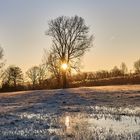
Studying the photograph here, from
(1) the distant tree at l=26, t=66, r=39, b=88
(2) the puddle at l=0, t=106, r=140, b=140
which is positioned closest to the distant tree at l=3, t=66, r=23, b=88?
(1) the distant tree at l=26, t=66, r=39, b=88

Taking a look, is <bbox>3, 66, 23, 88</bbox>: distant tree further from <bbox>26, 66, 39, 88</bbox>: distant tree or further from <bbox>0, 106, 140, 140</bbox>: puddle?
<bbox>0, 106, 140, 140</bbox>: puddle

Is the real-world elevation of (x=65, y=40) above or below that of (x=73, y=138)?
above

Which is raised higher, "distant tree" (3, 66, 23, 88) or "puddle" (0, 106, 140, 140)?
"distant tree" (3, 66, 23, 88)

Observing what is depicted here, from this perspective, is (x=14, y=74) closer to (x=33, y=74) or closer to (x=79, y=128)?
(x=33, y=74)

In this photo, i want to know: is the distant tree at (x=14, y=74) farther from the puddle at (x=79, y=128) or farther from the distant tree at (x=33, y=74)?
the puddle at (x=79, y=128)

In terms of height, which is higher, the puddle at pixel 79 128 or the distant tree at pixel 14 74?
the distant tree at pixel 14 74

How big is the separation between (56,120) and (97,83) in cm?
5091

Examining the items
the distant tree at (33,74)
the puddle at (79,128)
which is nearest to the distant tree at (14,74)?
the distant tree at (33,74)

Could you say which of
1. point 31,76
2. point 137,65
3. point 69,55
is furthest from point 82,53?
point 137,65

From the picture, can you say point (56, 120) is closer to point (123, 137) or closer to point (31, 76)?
point (123, 137)

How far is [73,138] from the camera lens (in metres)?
11.1

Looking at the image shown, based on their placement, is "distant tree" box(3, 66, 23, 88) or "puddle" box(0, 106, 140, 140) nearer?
"puddle" box(0, 106, 140, 140)

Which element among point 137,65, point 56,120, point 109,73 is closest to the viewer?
point 56,120

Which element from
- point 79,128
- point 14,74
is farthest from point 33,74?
point 79,128
